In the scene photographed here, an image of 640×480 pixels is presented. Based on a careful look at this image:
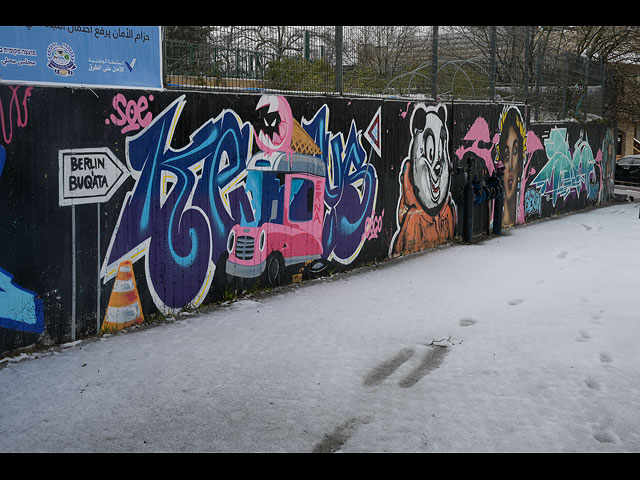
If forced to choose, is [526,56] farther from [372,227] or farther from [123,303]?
[123,303]

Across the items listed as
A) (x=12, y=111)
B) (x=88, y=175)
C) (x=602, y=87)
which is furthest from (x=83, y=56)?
(x=602, y=87)

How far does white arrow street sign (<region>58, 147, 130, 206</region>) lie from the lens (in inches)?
255

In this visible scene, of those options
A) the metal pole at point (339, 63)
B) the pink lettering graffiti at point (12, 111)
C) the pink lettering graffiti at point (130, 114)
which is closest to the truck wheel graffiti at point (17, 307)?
the pink lettering graffiti at point (12, 111)

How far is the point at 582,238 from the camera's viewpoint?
14.1m

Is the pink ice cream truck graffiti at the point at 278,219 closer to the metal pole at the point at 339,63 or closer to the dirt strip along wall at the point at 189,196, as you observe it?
the dirt strip along wall at the point at 189,196

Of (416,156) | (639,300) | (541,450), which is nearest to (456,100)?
(416,156)

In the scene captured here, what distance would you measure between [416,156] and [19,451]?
869cm

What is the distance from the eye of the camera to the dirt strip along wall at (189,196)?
20.5ft

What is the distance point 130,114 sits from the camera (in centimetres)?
701

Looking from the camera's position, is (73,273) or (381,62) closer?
(73,273)

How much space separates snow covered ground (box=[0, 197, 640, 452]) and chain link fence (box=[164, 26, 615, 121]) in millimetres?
2631

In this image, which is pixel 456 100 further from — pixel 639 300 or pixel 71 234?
pixel 71 234

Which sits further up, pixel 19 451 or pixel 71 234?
pixel 71 234

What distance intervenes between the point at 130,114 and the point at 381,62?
16.8ft
